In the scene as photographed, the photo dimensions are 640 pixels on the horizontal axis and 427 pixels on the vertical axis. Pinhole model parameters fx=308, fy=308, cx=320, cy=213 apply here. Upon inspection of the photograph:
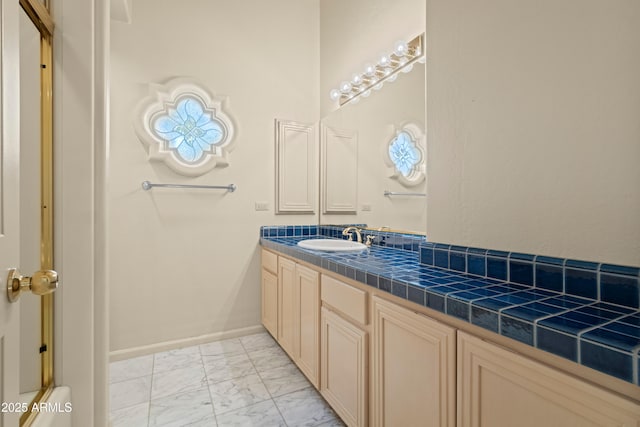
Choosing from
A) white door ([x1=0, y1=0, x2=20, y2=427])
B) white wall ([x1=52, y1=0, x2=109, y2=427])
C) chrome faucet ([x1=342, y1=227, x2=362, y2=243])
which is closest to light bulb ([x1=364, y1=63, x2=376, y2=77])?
chrome faucet ([x1=342, y1=227, x2=362, y2=243])

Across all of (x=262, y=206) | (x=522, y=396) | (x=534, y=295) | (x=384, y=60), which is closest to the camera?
(x=522, y=396)

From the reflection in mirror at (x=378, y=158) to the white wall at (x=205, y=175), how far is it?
44cm

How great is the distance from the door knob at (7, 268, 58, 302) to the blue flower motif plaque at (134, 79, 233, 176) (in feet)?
6.06

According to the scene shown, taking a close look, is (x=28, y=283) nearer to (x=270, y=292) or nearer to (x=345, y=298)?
(x=345, y=298)

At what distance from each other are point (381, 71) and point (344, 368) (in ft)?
5.89

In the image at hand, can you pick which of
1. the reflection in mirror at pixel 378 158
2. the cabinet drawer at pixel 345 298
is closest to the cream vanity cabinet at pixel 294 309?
the cabinet drawer at pixel 345 298

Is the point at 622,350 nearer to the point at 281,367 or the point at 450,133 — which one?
the point at 450,133

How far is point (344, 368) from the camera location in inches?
56.6

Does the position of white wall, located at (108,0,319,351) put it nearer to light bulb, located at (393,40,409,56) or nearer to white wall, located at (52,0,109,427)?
light bulb, located at (393,40,409,56)

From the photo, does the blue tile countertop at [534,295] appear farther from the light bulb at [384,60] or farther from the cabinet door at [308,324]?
the light bulb at [384,60]

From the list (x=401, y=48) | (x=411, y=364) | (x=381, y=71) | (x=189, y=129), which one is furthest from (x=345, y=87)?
(x=411, y=364)

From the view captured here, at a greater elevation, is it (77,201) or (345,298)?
(77,201)

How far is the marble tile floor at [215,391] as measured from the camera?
5.21 ft

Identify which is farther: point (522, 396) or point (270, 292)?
point (270, 292)
